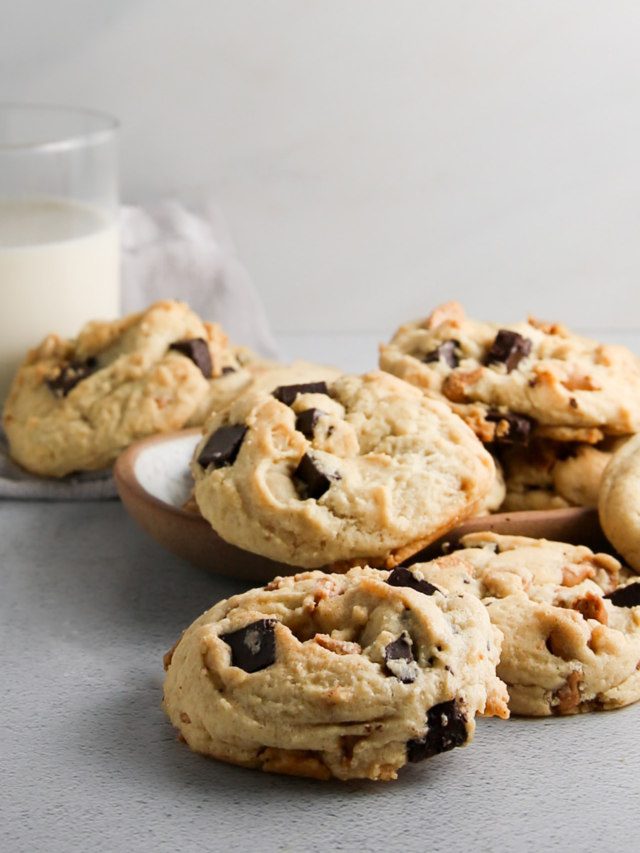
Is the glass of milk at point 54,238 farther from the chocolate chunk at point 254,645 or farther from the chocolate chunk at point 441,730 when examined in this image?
the chocolate chunk at point 441,730

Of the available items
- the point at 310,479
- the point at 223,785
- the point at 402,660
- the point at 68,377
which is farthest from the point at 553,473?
the point at 68,377

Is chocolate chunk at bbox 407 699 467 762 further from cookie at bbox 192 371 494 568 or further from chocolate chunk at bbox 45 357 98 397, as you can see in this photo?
chocolate chunk at bbox 45 357 98 397

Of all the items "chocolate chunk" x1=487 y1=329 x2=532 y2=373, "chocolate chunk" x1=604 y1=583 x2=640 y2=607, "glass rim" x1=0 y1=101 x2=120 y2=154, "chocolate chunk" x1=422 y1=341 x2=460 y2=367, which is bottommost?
"chocolate chunk" x1=604 y1=583 x2=640 y2=607

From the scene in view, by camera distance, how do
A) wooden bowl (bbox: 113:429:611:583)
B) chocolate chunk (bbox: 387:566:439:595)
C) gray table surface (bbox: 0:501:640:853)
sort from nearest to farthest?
gray table surface (bbox: 0:501:640:853), chocolate chunk (bbox: 387:566:439:595), wooden bowl (bbox: 113:429:611:583)

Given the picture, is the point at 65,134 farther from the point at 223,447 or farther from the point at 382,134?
the point at 223,447

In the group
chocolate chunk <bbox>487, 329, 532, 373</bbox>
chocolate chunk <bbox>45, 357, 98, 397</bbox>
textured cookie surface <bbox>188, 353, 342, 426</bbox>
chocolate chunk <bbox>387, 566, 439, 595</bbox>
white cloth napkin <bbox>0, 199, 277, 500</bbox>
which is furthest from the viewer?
white cloth napkin <bbox>0, 199, 277, 500</bbox>

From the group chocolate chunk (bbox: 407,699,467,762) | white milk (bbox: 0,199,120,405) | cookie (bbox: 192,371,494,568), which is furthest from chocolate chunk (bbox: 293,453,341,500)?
white milk (bbox: 0,199,120,405)

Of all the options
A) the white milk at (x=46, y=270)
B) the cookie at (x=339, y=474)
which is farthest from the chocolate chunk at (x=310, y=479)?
the white milk at (x=46, y=270)
